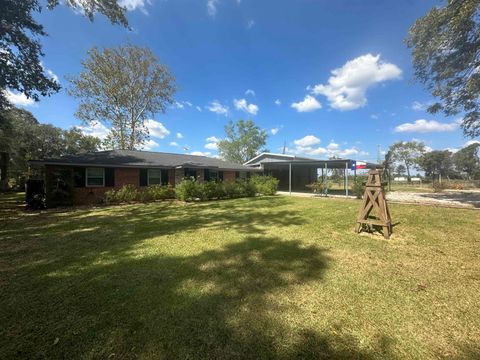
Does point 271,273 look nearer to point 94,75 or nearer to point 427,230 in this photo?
point 427,230

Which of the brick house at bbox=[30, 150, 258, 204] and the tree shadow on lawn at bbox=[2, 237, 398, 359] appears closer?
the tree shadow on lawn at bbox=[2, 237, 398, 359]

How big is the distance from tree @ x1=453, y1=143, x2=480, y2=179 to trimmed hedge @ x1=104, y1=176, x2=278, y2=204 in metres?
68.6

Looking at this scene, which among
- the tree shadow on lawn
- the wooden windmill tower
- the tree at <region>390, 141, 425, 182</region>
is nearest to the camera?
the tree shadow on lawn

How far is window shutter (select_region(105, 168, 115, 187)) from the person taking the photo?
14469 mm

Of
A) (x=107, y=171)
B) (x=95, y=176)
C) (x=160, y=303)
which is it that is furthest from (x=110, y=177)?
(x=160, y=303)

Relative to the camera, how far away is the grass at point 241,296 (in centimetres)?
237

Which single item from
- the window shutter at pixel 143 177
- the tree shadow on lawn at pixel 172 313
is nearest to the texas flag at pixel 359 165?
the window shutter at pixel 143 177

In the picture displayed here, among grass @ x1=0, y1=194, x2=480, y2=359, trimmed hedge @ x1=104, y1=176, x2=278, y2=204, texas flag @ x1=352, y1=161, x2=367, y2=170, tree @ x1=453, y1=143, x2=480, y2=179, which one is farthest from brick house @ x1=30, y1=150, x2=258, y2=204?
tree @ x1=453, y1=143, x2=480, y2=179

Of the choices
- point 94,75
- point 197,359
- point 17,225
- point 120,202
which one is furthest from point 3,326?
point 94,75

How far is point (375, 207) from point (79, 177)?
15007mm

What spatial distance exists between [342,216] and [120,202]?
479 inches

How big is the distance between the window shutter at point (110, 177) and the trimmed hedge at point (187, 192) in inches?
31.3

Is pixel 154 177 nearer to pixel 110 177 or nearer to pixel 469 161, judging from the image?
pixel 110 177

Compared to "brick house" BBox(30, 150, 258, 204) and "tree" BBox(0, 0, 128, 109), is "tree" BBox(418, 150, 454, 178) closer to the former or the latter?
"brick house" BBox(30, 150, 258, 204)
